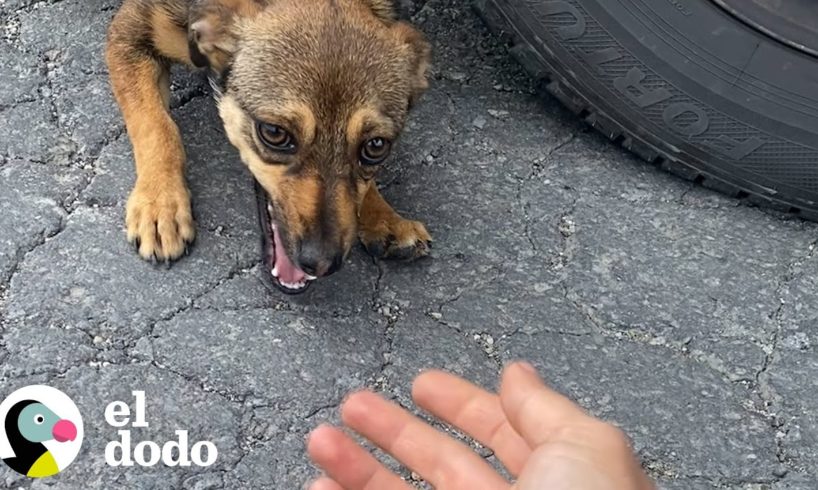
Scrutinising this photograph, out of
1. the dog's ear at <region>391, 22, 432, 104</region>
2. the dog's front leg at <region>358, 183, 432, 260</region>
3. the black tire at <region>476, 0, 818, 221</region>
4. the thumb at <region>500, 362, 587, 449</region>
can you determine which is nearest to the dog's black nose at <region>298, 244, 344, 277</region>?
the dog's front leg at <region>358, 183, 432, 260</region>

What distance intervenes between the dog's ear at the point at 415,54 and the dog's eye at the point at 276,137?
1.58ft

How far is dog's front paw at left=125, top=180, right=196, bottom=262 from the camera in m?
3.24

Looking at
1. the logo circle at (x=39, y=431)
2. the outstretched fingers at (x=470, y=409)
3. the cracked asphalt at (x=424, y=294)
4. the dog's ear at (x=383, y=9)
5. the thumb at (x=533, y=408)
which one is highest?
the thumb at (x=533, y=408)

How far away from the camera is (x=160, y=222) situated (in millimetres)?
3258

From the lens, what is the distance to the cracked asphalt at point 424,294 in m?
2.94

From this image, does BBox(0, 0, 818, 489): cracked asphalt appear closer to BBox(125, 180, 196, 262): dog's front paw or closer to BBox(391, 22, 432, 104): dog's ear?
BBox(125, 180, 196, 262): dog's front paw

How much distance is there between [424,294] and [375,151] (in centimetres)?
53

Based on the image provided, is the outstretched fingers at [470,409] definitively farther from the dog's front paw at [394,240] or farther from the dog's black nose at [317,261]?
the dog's front paw at [394,240]

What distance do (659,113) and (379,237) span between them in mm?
1162

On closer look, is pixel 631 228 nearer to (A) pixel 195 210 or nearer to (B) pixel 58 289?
(A) pixel 195 210

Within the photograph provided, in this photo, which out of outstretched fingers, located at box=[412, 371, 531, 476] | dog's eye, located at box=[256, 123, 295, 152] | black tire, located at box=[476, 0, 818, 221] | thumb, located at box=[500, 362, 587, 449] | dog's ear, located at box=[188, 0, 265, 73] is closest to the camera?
thumb, located at box=[500, 362, 587, 449]

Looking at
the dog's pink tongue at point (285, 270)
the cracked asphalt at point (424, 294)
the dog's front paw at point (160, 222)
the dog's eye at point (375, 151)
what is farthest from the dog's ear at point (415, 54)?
the dog's front paw at point (160, 222)

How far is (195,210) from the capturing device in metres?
3.46

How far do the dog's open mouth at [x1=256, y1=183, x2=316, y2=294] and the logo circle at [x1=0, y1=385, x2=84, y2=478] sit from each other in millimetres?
743
